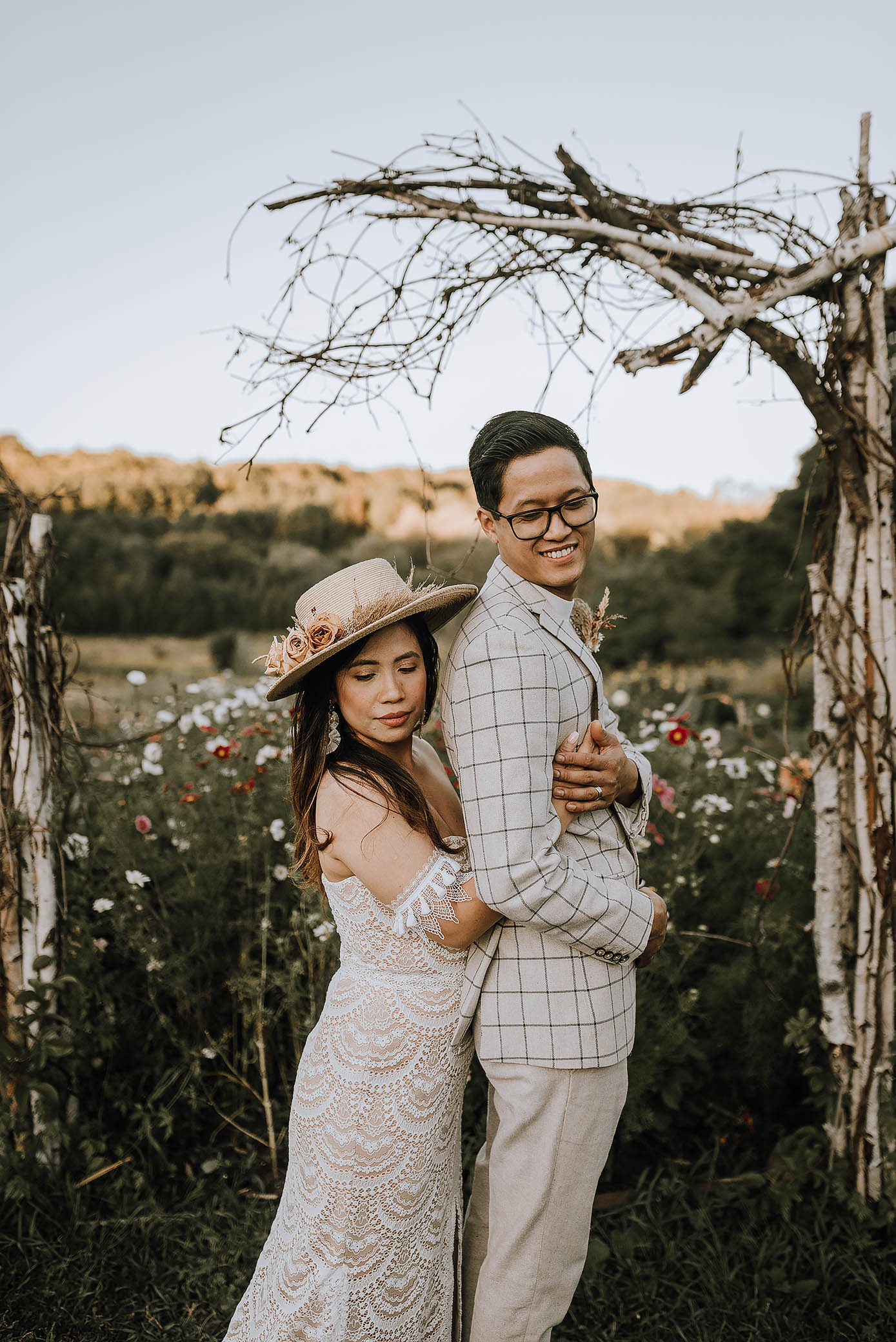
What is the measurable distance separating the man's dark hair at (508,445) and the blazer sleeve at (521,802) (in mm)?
329

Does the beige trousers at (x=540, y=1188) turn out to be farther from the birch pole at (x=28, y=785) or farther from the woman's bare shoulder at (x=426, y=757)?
the birch pole at (x=28, y=785)

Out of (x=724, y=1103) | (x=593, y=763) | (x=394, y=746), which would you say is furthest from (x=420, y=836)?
(x=724, y=1103)

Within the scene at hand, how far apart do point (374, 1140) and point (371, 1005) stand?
0.85 ft

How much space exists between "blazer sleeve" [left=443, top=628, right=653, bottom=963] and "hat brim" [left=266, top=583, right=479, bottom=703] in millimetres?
165

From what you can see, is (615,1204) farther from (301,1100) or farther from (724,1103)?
(301,1100)

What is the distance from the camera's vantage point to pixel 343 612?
71.3 inches

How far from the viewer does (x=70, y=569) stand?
11.1m

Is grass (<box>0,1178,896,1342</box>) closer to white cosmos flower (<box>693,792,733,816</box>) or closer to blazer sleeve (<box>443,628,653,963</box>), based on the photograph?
white cosmos flower (<box>693,792,733,816</box>)

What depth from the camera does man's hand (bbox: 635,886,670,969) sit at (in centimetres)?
178

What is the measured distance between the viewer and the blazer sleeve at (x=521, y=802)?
1568 mm

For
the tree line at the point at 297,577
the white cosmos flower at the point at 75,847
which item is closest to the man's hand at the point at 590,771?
the white cosmos flower at the point at 75,847

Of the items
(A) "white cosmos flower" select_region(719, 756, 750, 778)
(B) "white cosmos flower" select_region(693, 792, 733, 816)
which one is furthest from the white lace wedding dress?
(A) "white cosmos flower" select_region(719, 756, 750, 778)

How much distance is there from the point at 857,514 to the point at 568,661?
4.00 ft

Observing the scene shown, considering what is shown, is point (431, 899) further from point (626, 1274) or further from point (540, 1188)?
point (626, 1274)
